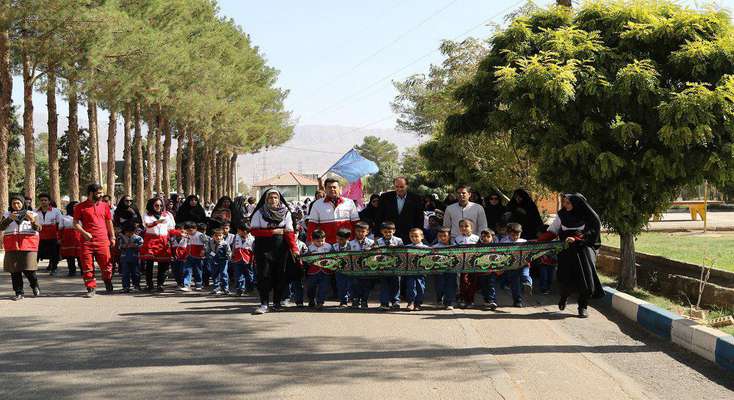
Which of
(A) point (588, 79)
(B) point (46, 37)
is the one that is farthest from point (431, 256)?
(B) point (46, 37)

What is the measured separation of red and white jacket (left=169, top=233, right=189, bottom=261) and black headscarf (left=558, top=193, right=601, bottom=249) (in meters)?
6.25

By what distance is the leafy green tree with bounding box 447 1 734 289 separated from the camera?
34.9 feet

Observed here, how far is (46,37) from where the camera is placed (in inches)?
855

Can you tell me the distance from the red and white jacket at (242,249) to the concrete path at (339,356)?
1.67 m

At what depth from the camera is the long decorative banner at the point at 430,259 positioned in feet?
34.2

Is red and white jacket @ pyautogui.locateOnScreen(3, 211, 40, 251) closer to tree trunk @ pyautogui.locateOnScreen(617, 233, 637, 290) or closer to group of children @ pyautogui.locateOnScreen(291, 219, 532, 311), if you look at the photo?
group of children @ pyautogui.locateOnScreen(291, 219, 532, 311)

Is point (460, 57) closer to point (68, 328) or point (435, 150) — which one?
point (435, 150)

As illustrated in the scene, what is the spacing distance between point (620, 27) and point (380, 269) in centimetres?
529

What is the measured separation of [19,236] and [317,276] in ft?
15.5

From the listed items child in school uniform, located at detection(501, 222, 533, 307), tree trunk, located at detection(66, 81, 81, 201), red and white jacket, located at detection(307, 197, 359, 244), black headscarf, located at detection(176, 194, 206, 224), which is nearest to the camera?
child in school uniform, located at detection(501, 222, 533, 307)

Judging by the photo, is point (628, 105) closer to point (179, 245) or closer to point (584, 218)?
point (584, 218)

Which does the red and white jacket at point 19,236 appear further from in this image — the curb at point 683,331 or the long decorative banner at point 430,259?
the curb at point 683,331

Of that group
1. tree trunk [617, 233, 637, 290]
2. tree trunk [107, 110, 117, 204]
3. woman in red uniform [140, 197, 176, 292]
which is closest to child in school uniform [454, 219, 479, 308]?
tree trunk [617, 233, 637, 290]

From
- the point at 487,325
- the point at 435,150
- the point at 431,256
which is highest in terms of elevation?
the point at 435,150
